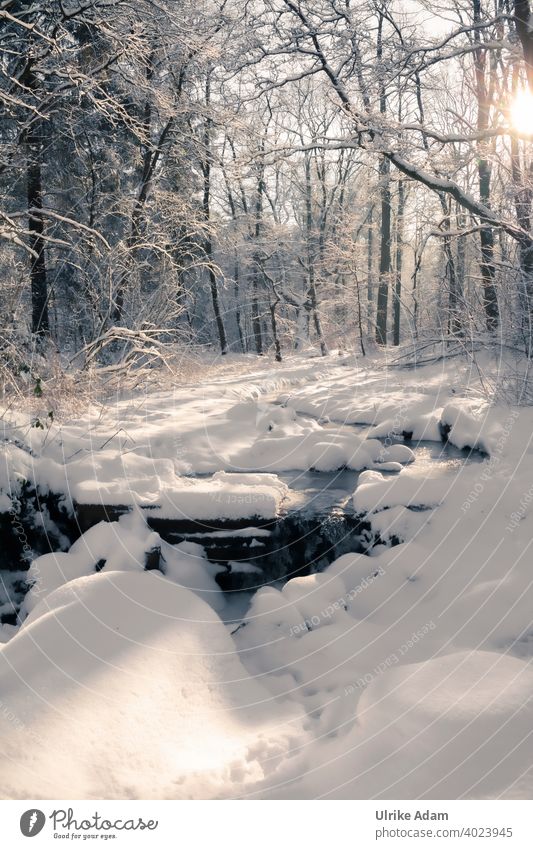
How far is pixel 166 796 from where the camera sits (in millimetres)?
2367

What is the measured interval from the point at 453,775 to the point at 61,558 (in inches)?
144

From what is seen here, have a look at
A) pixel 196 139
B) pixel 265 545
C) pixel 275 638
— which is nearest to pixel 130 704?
pixel 275 638

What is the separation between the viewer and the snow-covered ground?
94.2 inches

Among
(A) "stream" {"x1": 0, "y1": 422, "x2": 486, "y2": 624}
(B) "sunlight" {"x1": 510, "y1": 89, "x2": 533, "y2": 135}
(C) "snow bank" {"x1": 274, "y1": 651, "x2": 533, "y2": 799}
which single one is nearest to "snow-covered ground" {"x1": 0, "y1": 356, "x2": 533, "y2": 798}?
(C) "snow bank" {"x1": 274, "y1": 651, "x2": 533, "y2": 799}

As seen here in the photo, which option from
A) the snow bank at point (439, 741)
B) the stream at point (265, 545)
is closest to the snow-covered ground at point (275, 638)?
the snow bank at point (439, 741)

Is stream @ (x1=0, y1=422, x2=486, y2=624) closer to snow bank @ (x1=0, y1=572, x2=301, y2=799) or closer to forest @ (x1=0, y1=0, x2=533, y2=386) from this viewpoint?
snow bank @ (x1=0, y1=572, x2=301, y2=799)

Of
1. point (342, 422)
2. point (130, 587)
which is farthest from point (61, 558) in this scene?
point (342, 422)

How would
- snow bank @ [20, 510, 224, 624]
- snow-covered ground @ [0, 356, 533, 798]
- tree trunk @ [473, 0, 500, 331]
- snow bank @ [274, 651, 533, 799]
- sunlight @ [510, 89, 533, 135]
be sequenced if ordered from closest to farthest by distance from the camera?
snow bank @ [274, 651, 533, 799] < snow-covered ground @ [0, 356, 533, 798] < snow bank @ [20, 510, 224, 624] < sunlight @ [510, 89, 533, 135] < tree trunk @ [473, 0, 500, 331]

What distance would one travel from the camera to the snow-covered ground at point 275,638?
7.85 feet

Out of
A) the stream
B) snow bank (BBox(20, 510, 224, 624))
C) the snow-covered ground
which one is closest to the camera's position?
the snow-covered ground

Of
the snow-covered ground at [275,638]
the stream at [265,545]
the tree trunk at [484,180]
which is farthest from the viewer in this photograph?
the tree trunk at [484,180]

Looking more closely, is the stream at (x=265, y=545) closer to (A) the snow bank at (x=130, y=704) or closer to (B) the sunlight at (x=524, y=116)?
(A) the snow bank at (x=130, y=704)

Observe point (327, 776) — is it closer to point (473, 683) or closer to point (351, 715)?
point (351, 715)

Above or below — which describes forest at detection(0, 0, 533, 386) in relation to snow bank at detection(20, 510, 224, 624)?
above
